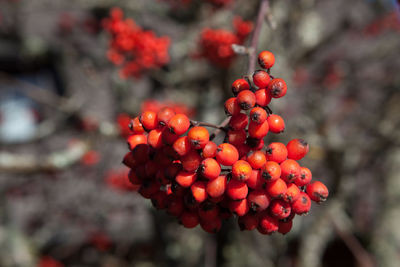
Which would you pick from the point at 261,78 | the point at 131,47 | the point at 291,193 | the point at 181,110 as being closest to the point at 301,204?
the point at 291,193

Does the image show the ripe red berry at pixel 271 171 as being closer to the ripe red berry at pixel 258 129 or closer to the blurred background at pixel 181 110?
the ripe red berry at pixel 258 129

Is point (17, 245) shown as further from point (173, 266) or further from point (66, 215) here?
point (66, 215)

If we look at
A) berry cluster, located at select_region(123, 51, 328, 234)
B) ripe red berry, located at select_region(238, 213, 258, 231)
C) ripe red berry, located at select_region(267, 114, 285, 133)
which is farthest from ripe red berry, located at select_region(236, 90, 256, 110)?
A: ripe red berry, located at select_region(238, 213, 258, 231)

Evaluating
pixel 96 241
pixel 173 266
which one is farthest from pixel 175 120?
pixel 96 241

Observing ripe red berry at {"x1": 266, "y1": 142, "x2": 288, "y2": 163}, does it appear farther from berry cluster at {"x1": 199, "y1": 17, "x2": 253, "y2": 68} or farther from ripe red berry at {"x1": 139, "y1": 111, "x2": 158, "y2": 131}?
berry cluster at {"x1": 199, "y1": 17, "x2": 253, "y2": 68}

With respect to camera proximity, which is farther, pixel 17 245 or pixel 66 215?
pixel 66 215

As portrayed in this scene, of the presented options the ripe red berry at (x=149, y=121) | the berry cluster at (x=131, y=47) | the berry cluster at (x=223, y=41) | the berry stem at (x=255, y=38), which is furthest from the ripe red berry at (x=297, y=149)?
the berry cluster at (x=131, y=47)

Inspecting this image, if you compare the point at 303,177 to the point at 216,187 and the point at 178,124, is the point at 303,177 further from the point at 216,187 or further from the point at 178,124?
the point at 178,124
